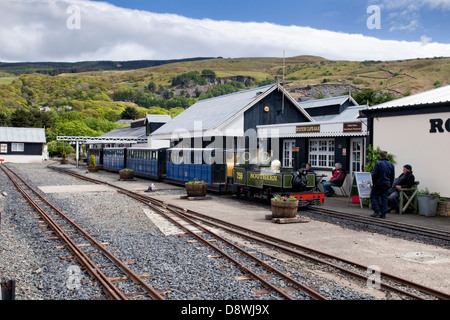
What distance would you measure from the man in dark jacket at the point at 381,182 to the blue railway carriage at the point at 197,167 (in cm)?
736

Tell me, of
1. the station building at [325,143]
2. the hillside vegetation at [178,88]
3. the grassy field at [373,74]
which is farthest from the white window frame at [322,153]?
the grassy field at [373,74]

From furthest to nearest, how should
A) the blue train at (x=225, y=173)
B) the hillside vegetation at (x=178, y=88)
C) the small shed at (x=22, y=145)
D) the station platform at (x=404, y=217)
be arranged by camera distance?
the hillside vegetation at (x=178, y=88) < the small shed at (x=22, y=145) < the blue train at (x=225, y=173) < the station platform at (x=404, y=217)

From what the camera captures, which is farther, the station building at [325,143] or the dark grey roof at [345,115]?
the dark grey roof at [345,115]

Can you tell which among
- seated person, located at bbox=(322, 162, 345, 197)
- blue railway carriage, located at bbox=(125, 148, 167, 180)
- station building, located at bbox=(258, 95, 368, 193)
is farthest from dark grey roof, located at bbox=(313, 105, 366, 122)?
blue railway carriage, located at bbox=(125, 148, 167, 180)

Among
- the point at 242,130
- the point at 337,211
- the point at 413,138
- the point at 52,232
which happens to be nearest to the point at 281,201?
the point at 337,211

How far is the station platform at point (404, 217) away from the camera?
36.0 feet

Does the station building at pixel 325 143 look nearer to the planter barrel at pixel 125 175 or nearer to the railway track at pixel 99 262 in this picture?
the railway track at pixel 99 262

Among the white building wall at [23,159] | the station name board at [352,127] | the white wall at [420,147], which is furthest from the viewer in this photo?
the white building wall at [23,159]

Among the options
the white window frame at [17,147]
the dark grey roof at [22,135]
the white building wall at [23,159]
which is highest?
the dark grey roof at [22,135]

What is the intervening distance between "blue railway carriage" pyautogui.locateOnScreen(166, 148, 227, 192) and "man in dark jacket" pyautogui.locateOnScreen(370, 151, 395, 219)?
7.36 metres

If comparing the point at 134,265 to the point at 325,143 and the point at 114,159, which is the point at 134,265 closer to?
the point at 325,143

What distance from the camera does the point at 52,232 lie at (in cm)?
1016
